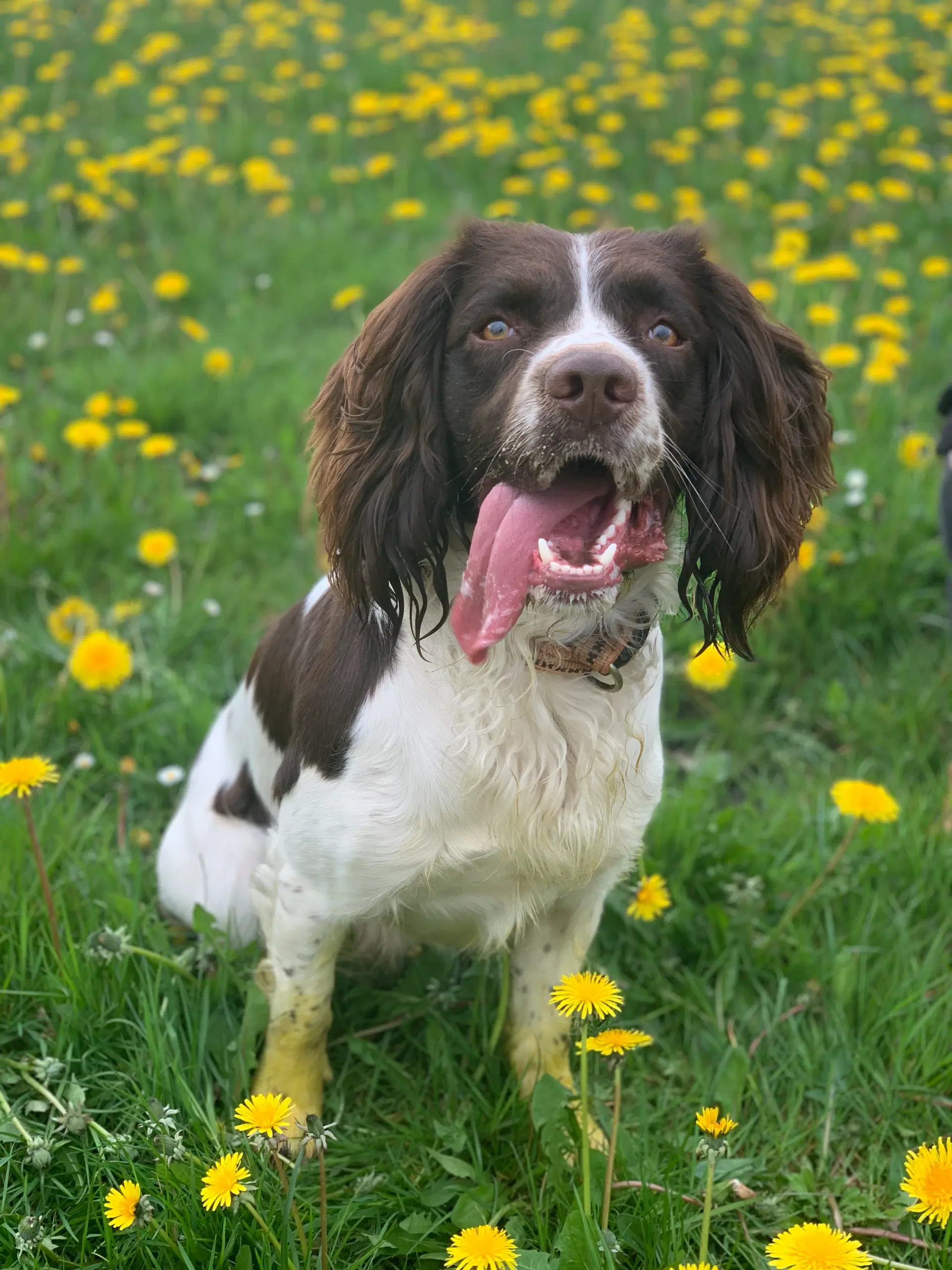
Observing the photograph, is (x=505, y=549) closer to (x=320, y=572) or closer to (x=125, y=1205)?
(x=125, y=1205)

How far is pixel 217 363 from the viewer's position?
4.29 m

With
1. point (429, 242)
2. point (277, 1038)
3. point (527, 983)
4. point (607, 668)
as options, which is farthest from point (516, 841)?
point (429, 242)

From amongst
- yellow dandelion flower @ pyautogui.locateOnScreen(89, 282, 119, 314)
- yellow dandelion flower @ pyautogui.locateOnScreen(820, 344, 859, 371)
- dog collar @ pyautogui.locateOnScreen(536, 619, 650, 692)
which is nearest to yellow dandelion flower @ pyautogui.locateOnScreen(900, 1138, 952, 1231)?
dog collar @ pyautogui.locateOnScreen(536, 619, 650, 692)

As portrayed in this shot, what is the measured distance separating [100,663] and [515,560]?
4.09 ft

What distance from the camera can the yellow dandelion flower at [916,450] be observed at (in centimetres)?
367

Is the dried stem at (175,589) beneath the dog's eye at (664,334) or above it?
beneath

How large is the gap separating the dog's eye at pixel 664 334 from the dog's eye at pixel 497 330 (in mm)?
213

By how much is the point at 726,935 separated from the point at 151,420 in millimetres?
2918

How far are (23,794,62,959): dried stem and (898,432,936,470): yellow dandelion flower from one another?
2.79 meters

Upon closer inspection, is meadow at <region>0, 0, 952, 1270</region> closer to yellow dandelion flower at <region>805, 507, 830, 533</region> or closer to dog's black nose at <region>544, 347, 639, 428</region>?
yellow dandelion flower at <region>805, 507, 830, 533</region>

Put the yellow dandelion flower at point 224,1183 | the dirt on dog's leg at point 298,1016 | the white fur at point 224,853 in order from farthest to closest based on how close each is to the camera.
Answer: the white fur at point 224,853 → the dirt on dog's leg at point 298,1016 → the yellow dandelion flower at point 224,1183

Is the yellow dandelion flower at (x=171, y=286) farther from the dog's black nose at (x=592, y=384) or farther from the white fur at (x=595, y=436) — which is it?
the dog's black nose at (x=592, y=384)

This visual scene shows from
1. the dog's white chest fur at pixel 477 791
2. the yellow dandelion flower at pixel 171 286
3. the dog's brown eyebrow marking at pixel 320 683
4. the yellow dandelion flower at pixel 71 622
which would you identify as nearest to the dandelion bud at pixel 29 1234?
the dog's white chest fur at pixel 477 791

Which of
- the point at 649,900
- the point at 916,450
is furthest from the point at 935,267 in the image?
the point at 649,900
